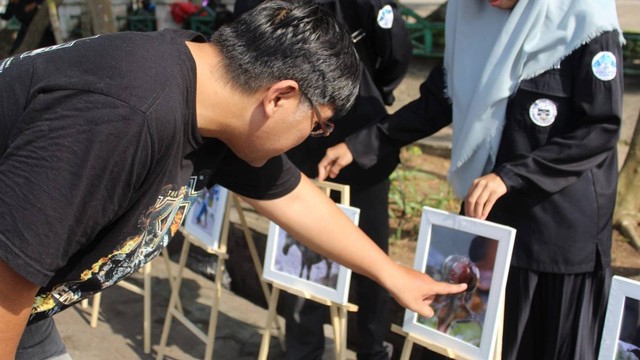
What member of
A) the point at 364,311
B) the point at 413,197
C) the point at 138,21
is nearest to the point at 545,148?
the point at 364,311

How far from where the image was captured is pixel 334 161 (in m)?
2.66

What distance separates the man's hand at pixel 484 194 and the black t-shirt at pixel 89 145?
99cm

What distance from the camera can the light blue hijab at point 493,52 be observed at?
6.66ft

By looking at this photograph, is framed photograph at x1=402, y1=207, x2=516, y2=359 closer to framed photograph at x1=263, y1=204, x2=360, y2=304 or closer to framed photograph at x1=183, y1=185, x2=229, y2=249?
framed photograph at x1=263, y1=204, x2=360, y2=304

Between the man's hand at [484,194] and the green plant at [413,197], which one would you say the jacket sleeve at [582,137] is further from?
the green plant at [413,197]

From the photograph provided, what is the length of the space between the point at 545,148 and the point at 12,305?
1.53 meters

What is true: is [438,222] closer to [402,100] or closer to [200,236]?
[200,236]

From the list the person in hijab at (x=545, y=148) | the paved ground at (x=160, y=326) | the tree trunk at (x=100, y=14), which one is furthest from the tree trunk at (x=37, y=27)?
the person in hijab at (x=545, y=148)

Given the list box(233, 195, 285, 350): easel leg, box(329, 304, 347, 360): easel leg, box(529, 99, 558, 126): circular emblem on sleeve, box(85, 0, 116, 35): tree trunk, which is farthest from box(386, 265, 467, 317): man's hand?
box(85, 0, 116, 35): tree trunk

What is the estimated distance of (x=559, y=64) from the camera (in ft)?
6.77

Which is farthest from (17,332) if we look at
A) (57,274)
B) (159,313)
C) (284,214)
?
(159,313)

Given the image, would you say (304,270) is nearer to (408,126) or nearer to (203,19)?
(408,126)

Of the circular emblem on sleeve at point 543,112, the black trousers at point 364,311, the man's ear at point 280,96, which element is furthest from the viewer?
the black trousers at point 364,311

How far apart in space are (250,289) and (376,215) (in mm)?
1316
